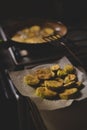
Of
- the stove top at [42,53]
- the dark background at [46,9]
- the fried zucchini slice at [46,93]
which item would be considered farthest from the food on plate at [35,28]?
the fried zucchini slice at [46,93]

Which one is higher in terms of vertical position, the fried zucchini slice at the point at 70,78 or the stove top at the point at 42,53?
the fried zucchini slice at the point at 70,78

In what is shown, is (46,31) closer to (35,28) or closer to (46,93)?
(35,28)

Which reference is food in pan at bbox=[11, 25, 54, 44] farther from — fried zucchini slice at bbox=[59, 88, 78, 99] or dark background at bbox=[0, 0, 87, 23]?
fried zucchini slice at bbox=[59, 88, 78, 99]

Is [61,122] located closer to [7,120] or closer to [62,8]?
[7,120]

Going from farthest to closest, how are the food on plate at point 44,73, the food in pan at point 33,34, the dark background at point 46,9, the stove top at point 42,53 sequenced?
1. the dark background at point 46,9
2. the food in pan at point 33,34
3. the stove top at point 42,53
4. the food on plate at point 44,73

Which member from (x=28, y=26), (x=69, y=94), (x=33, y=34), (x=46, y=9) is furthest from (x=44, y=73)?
(x=46, y=9)

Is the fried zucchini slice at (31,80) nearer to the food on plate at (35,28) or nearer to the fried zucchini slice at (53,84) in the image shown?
the fried zucchini slice at (53,84)
